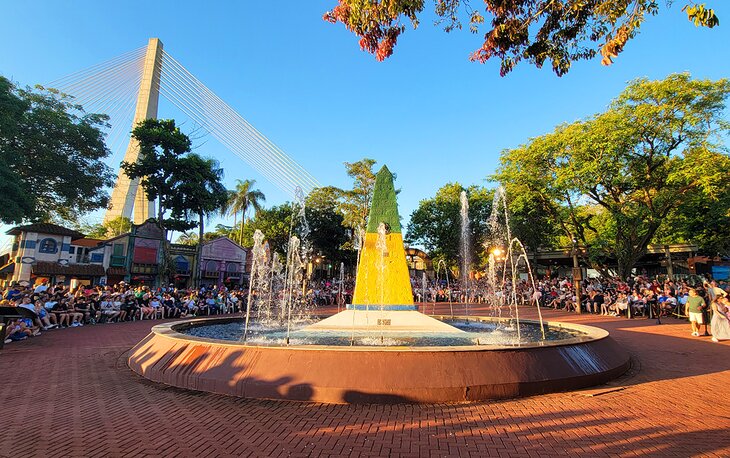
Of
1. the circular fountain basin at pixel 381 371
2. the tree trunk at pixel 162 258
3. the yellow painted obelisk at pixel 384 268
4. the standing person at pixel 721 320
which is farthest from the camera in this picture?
the tree trunk at pixel 162 258

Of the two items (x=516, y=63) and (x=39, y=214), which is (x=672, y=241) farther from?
(x=39, y=214)

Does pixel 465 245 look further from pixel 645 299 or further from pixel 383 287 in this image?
pixel 383 287

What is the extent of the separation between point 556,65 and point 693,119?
21.0 meters

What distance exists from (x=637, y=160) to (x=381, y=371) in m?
23.9

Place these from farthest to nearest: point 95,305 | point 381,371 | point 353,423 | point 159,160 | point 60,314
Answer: point 159,160, point 95,305, point 60,314, point 381,371, point 353,423

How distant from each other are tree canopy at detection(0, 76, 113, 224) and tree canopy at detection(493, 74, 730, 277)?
3065 cm

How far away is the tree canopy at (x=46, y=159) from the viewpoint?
73.8 ft

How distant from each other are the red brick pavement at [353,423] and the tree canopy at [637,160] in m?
17.6

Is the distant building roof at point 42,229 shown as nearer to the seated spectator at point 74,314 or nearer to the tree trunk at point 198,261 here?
the tree trunk at point 198,261

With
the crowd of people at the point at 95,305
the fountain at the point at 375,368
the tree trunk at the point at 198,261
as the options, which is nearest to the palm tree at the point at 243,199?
the tree trunk at the point at 198,261

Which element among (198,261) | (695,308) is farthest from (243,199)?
(695,308)

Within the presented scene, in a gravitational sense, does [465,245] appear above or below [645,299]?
above

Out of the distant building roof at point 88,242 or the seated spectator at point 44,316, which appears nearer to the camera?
Answer: the seated spectator at point 44,316

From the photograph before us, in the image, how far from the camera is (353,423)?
4.67 m
